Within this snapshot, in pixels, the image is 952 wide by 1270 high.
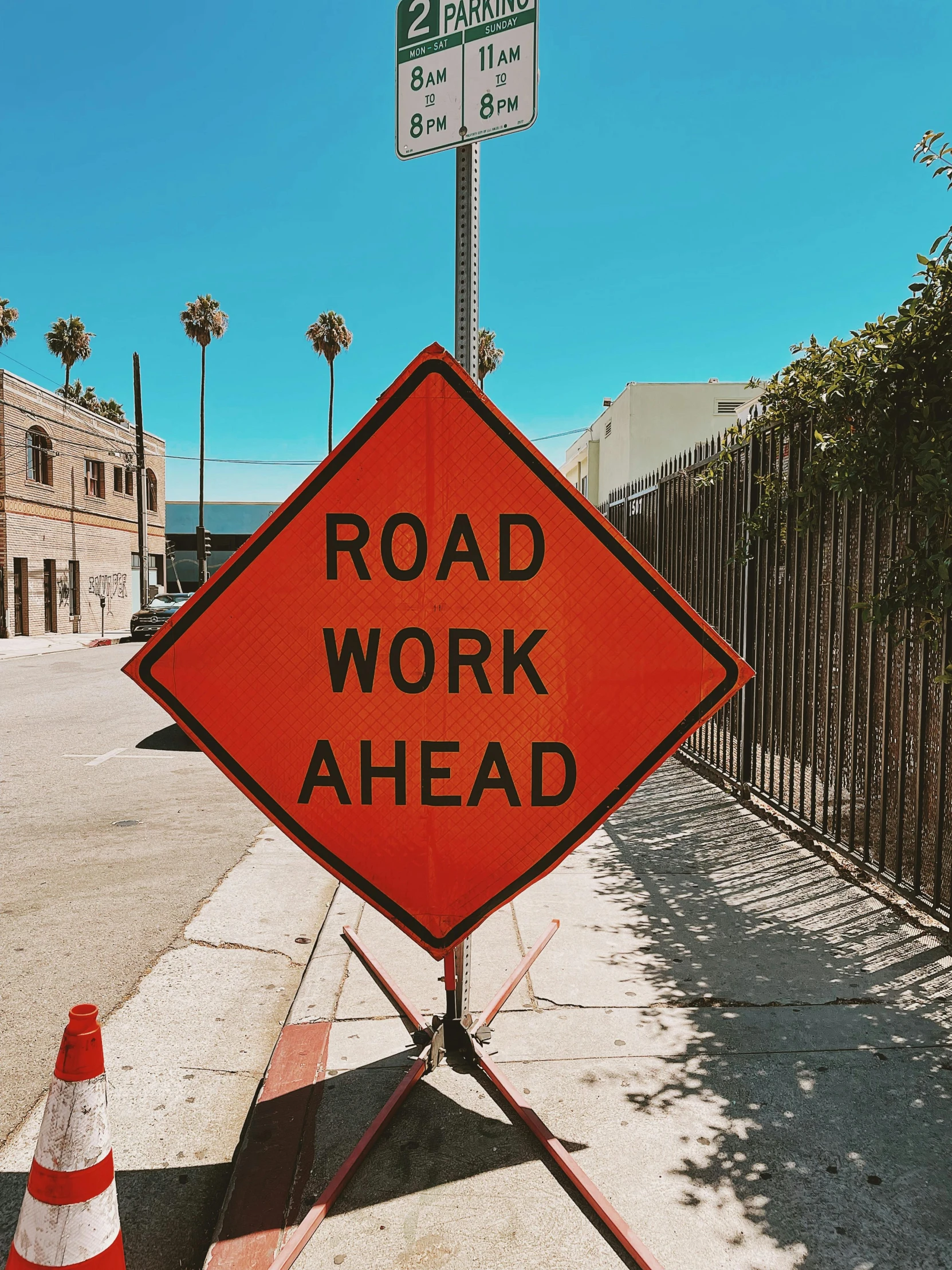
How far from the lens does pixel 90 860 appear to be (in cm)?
555

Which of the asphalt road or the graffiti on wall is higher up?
the graffiti on wall

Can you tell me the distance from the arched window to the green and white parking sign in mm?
33485

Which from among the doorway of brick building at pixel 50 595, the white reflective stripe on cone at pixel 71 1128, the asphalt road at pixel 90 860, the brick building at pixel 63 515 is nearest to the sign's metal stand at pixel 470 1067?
the white reflective stripe on cone at pixel 71 1128

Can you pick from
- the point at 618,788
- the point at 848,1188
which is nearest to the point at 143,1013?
the point at 618,788

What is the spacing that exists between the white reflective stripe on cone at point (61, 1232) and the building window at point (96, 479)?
3872 centimetres

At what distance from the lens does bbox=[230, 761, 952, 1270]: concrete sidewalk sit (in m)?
2.16

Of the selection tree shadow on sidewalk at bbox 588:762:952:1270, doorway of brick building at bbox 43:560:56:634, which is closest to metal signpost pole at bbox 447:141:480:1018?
tree shadow on sidewalk at bbox 588:762:952:1270

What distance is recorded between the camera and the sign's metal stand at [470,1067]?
211cm

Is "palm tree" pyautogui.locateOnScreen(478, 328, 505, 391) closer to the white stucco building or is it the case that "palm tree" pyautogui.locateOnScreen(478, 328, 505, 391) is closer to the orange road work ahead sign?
the white stucco building

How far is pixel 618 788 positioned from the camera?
2.42 metres

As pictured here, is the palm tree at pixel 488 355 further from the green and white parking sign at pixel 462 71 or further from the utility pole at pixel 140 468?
the green and white parking sign at pixel 462 71

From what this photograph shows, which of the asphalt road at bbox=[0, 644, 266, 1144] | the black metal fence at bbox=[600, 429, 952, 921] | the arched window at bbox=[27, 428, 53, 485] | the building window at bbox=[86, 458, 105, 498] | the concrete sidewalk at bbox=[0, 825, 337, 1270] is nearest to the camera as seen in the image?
the concrete sidewalk at bbox=[0, 825, 337, 1270]

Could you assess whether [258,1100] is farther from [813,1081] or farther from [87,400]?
[87,400]

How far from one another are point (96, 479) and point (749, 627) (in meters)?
37.4
